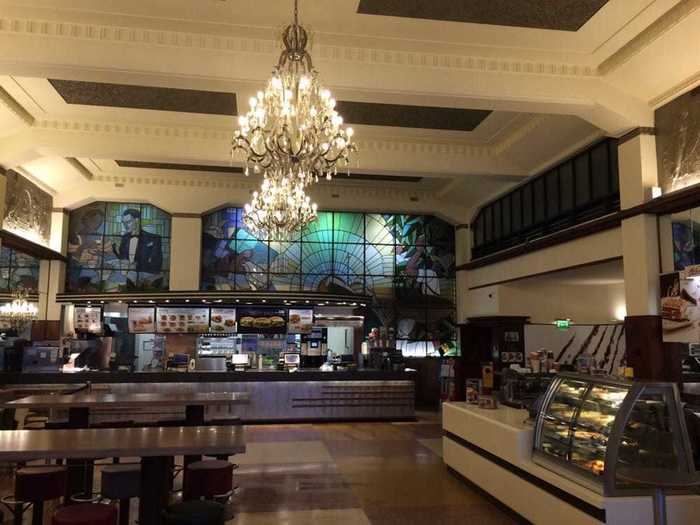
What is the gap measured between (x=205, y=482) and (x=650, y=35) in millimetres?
6783

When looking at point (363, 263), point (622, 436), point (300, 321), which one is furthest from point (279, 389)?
point (622, 436)

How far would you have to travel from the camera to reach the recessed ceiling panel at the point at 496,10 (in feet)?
20.9

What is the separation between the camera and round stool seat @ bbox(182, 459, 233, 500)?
5.12 metres

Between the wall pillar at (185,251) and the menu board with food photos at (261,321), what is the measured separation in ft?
4.79

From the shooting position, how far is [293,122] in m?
5.43

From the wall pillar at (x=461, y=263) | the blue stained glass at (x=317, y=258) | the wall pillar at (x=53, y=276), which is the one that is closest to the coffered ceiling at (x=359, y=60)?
the wall pillar at (x=53, y=276)

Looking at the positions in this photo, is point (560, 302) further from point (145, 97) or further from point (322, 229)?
point (145, 97)

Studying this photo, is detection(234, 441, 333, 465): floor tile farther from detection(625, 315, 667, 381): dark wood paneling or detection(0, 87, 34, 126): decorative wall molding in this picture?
detection(0, 87, 34, 126): decorative wall molding

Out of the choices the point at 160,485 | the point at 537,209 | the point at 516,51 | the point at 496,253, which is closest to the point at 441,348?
the point at 496,253

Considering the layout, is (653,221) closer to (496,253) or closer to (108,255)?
(496,253)

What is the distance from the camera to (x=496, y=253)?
13195 millimetres

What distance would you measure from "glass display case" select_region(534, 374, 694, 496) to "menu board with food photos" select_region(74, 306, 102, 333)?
39.1 feet

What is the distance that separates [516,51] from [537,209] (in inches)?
196

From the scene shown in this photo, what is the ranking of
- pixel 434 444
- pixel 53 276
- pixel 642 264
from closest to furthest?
pixel 642 264, pixel 434 444, pixel 53 276
